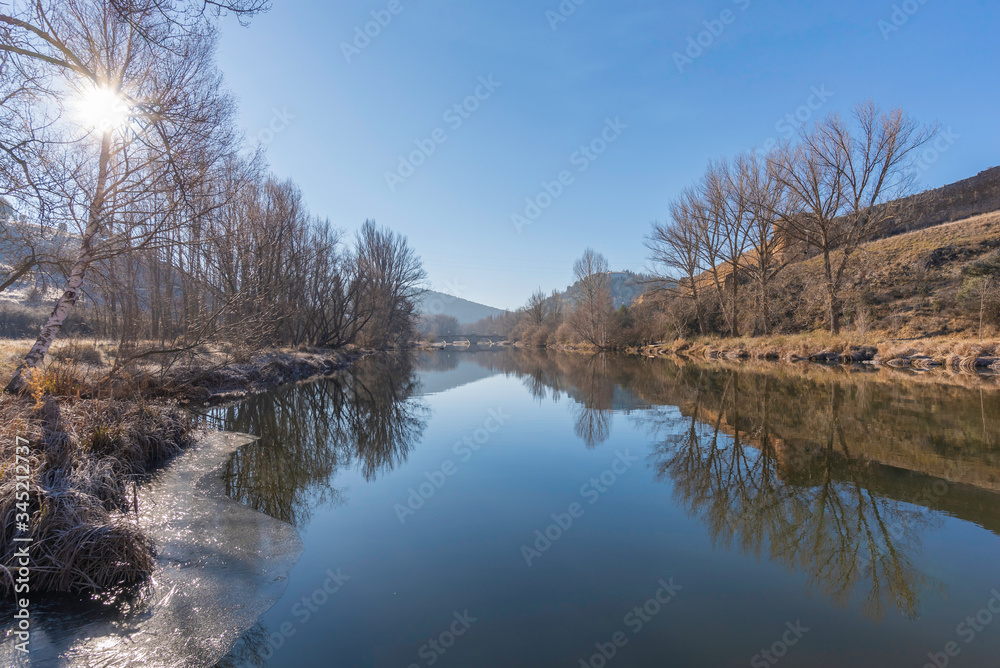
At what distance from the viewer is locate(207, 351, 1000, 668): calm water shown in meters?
2.72

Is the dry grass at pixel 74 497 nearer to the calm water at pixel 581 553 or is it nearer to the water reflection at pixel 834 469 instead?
the calm water at pixel 581 553

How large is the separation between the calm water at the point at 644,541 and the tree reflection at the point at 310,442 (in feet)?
0.20

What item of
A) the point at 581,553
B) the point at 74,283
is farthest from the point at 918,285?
the point at 74,283

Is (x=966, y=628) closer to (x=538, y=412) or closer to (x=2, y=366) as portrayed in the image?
(x=538, y=412)

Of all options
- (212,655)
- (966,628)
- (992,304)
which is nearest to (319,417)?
(212,655)

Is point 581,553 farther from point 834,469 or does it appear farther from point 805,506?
point 834,469

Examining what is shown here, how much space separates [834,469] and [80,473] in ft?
27.0

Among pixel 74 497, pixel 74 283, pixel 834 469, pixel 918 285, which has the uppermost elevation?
pixel 918 285

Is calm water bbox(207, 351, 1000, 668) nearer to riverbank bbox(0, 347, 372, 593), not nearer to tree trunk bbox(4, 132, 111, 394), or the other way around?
riverbank bbox(0, 347, 372, 593)

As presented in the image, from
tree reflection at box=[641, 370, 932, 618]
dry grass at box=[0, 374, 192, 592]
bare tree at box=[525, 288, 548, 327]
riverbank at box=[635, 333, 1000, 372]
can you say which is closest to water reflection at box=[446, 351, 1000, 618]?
tree reflection at box=[641, 370, 932, 618]

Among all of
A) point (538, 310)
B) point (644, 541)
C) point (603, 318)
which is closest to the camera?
point (644, 541)

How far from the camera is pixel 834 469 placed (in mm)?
5715

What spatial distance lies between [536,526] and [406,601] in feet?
5.41

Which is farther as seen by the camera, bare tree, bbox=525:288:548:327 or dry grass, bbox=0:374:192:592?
bare tree, bbox=525:288:548:327
